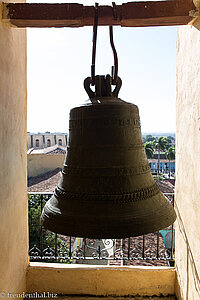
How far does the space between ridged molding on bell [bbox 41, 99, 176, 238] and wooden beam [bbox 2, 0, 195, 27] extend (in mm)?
826

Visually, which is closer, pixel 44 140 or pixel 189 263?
pixel 189 263

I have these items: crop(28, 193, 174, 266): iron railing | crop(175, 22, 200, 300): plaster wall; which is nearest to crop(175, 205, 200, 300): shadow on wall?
crop(175, 22, 200, 300): plaster wall

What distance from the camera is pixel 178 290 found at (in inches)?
103

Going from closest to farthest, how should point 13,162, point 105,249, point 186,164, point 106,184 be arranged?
point 106,184, point 13,162, point 186,164, point 105,249

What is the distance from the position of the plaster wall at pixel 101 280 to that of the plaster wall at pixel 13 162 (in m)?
0.21

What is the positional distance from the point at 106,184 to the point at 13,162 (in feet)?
4.65

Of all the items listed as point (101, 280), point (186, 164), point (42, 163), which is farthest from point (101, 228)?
point (42, 163)

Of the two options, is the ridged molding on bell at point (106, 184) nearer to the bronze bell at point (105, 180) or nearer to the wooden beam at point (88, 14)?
the bronze bell at point (105, 180)

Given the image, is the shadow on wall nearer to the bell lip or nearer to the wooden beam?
the bell lip

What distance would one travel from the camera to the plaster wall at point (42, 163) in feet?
51.4

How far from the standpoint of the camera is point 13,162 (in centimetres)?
226

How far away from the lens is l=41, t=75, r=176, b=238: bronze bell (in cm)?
106

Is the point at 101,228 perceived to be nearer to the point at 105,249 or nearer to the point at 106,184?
the point at 106,184

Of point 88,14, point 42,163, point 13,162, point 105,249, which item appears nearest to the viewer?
point 88,14
